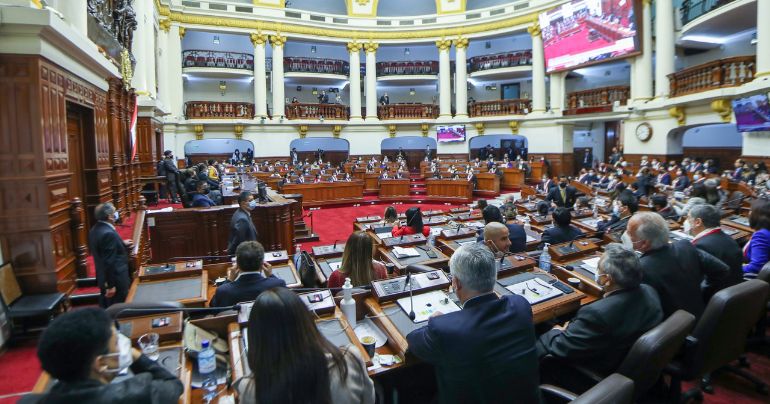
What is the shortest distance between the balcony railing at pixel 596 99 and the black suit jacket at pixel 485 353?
16.6 metres

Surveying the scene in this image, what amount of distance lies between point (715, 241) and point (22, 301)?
6.17m

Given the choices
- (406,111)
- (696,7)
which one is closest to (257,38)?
(406,111)

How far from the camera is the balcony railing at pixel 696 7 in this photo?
11.7 meters

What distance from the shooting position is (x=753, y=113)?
32.3 ft

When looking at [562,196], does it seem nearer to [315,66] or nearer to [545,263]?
[545,263]

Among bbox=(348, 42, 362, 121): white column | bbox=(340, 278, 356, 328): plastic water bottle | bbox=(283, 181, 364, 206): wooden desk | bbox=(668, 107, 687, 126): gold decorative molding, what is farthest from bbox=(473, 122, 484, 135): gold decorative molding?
bbox=(340, 278, 356, 328): plastic water bottle

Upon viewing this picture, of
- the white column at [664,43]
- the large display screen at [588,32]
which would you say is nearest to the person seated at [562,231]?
the white column at [664,43]

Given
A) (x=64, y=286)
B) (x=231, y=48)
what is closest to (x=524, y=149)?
(x=231, y=48)

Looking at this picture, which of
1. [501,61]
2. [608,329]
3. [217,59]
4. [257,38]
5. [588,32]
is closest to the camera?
[608,329]

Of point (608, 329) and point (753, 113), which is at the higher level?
point (753, 113)

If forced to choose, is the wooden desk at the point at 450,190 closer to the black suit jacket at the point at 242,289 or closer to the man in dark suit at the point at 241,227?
the man in dark suit at the point at 241,227

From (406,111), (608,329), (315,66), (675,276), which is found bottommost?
(608,329)

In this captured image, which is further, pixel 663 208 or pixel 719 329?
pixel 663 208

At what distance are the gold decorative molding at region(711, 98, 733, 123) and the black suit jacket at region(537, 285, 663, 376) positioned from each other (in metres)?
11.9
